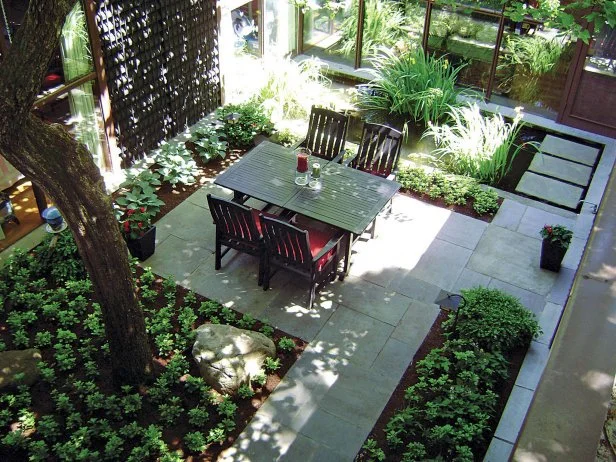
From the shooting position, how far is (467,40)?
10.9 metres

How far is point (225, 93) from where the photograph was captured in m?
10.8

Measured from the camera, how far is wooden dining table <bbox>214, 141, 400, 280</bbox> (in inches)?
287

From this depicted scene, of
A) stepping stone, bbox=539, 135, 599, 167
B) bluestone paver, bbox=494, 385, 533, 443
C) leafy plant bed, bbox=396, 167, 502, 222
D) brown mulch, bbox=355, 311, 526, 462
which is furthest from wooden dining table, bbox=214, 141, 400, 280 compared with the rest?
stepping stone, bbox=539, 135, 599, 167

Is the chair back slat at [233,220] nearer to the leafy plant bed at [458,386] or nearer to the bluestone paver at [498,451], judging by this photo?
the leafy plant bed at [458,386]

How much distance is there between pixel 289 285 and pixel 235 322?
830mm

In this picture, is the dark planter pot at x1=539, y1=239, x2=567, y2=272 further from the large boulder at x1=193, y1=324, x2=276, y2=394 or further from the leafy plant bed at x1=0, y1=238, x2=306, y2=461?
the large boulder at x1=193, y1=324, x2=276, y2=394

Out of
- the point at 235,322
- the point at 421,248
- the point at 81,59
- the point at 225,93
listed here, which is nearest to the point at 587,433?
the point at 235,322

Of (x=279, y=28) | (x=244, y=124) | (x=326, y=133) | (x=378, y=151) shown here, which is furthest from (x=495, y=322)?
(x=279, y=28)

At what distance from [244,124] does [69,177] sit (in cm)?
518

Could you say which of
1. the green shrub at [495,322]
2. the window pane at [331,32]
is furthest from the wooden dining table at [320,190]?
the window pane at [331,32]

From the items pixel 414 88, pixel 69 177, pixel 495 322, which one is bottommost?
pixel 495 322

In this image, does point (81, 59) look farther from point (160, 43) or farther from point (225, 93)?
point (225, 93)

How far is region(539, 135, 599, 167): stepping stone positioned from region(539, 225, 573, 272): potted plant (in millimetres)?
2745

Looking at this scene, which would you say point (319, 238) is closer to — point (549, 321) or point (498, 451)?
point (549, 321)
